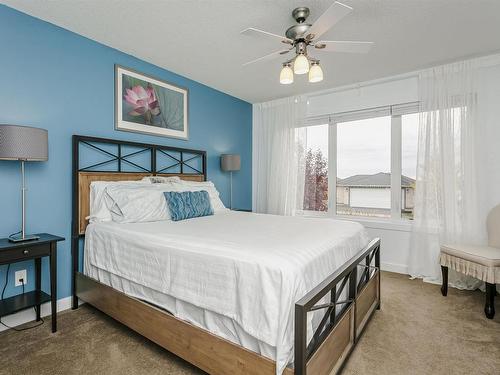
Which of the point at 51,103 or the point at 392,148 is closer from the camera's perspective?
the point at 51,103

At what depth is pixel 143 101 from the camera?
10.3 ft

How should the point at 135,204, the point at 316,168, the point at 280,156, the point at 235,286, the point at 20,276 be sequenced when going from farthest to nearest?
the point at 280,156 < the point at 316,168 < the point at 135,204 < the point at 20,276 < the point at 235,286

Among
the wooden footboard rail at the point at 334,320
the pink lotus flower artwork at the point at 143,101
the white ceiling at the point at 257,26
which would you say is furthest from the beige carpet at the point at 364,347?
the white ceiling at the point at 257,26

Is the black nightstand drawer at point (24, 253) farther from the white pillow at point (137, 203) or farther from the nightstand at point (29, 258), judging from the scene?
the white pillow at point (137, 203)

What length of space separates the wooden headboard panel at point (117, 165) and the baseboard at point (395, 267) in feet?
9.26

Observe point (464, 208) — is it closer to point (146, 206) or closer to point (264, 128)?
point (264, 128)

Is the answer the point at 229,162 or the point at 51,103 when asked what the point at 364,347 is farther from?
the point at 51,103

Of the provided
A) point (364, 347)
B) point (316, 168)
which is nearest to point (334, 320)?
point (364, 347)

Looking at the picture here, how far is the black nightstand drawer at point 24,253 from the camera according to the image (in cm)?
186

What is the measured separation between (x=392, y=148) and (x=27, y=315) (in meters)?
4.43

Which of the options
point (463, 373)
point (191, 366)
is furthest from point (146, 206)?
point (463, 373)

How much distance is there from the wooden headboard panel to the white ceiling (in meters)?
1.02

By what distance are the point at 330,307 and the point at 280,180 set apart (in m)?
3.04

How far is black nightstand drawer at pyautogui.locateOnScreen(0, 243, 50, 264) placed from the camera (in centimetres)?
186
